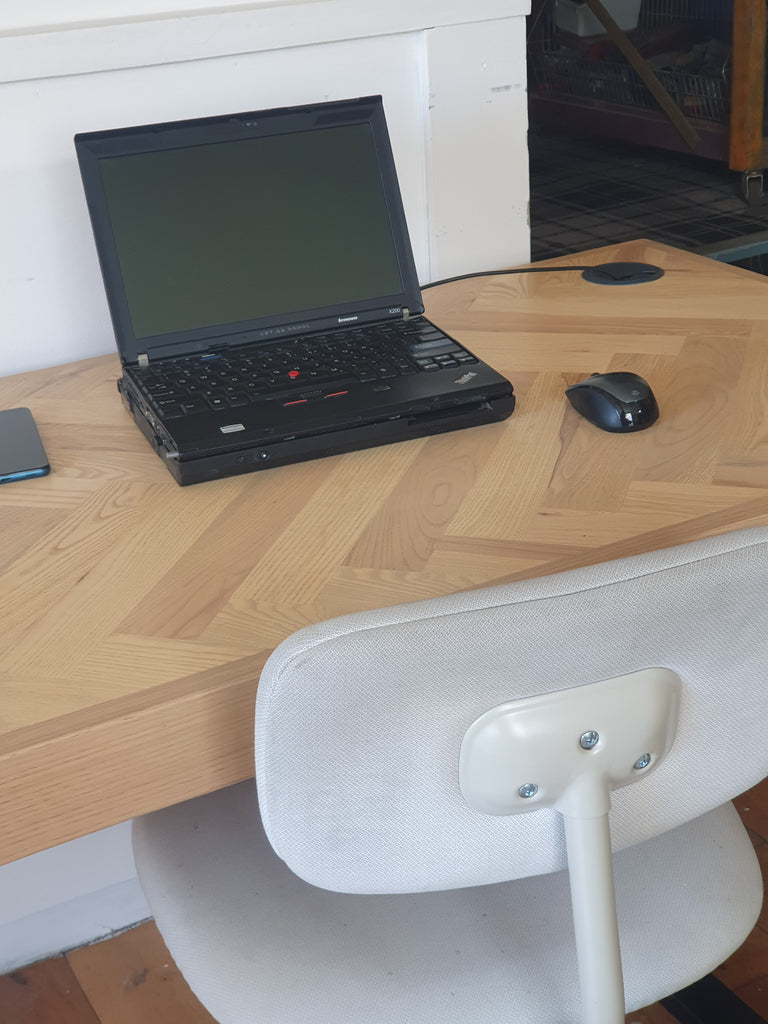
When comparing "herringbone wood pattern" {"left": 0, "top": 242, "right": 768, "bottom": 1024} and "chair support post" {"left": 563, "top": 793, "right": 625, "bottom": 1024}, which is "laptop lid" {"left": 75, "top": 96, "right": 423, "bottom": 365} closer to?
"herringbone wood pattern" {"left": 0, "top": 242, "right": 768, "bottom": 1024}

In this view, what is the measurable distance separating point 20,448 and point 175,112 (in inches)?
18.9

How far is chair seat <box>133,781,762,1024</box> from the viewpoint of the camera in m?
0.76

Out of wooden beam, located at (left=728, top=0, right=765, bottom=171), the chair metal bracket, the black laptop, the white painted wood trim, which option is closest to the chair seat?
the chair metal bracket

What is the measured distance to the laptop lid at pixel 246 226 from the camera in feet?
3.54

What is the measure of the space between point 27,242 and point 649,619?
3.02 ft

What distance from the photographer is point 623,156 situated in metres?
2.71

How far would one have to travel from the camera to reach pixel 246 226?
112cm

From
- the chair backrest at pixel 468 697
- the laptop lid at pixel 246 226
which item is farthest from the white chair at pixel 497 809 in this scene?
the laptop lid at pixel 246 226

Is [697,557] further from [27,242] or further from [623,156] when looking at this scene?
[623,156]

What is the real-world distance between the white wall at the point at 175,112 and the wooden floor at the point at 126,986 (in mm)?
33

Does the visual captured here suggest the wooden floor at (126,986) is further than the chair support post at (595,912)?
Yes

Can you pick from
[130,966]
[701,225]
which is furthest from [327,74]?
[701,225]

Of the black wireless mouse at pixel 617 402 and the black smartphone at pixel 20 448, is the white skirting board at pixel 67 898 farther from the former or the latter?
the black wireless mouse at pixel 617 402

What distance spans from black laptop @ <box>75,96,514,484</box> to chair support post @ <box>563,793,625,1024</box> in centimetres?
43
